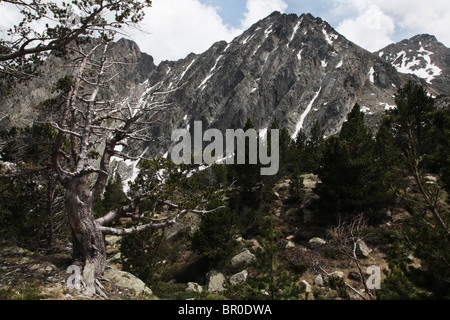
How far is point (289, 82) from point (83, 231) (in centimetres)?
13458

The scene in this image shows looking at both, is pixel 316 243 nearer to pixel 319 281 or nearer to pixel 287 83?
pixel 319 281

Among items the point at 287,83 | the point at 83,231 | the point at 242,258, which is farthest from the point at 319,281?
the point at 287,83

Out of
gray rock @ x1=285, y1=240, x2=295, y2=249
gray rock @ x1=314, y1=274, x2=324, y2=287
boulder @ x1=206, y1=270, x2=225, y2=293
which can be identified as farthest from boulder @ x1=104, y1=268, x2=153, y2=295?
gray rock @ x1=285, y1=240, x2=295, y2=249

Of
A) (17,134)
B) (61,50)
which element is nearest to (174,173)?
(61,50)

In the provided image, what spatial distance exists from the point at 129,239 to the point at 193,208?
8.49 meters

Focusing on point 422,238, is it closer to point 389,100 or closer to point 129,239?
point 129,239

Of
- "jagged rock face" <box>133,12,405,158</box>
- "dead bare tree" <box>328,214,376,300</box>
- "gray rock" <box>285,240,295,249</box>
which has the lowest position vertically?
"gray rock" <box>285,240,295,249</box>

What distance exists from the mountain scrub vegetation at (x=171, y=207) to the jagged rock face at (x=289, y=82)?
8996 cm

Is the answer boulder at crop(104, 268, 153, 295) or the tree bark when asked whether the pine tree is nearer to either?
boulder at crop(104, 268, 153, 295)

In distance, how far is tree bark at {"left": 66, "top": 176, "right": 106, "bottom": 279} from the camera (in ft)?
25.8

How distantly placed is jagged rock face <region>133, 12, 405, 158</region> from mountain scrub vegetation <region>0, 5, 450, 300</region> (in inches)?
3542

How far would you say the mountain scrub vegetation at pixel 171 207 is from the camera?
6523 millimetres

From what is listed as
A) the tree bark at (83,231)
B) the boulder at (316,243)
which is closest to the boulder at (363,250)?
the boulder at (316,243)

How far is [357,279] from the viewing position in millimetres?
12773
